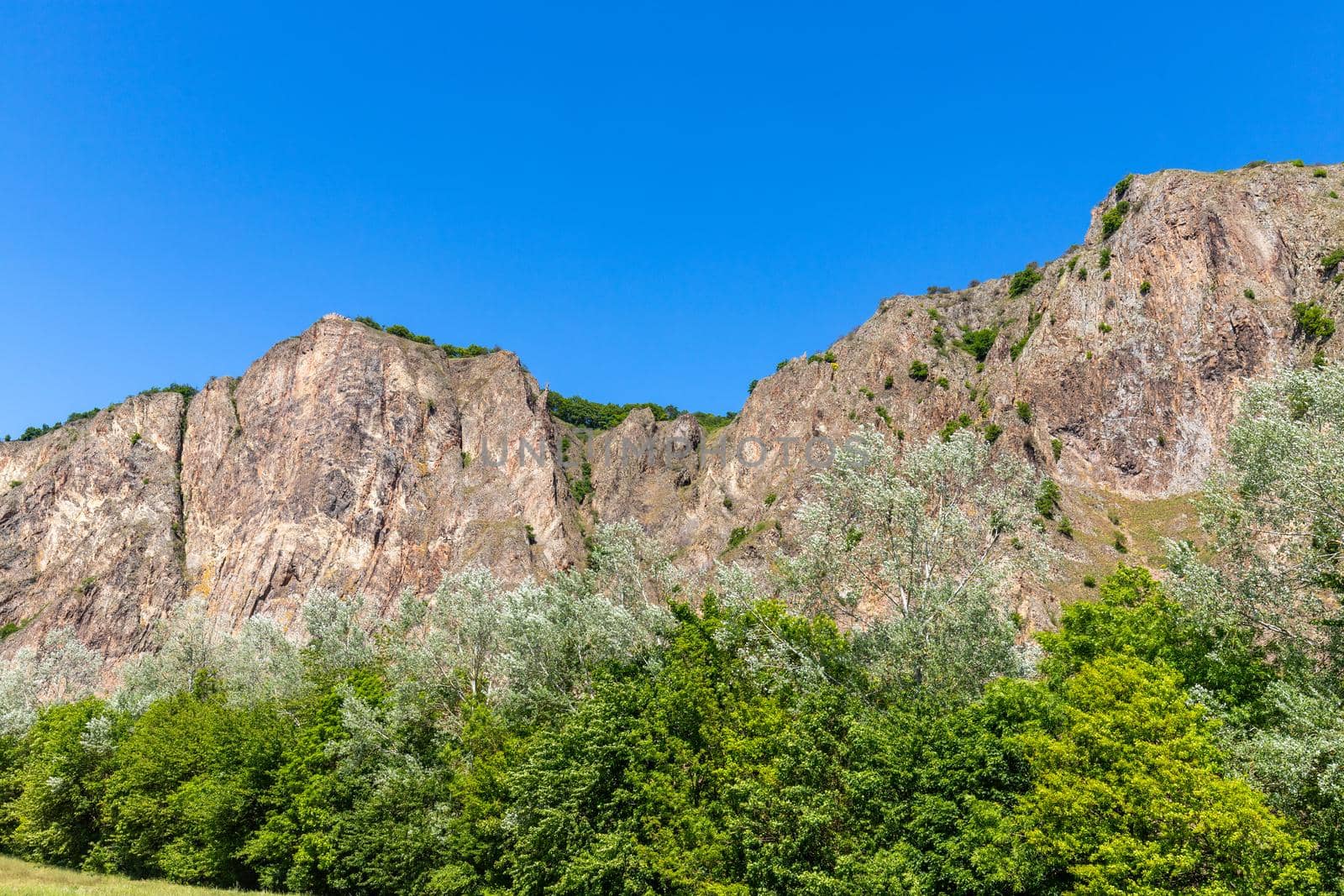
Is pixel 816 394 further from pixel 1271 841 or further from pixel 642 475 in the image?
pixel 1271 841

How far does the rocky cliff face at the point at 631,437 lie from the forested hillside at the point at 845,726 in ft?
162

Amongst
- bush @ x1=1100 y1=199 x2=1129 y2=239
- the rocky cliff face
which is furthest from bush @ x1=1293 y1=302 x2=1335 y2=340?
bush @ x1=1100 y1=199 x2=1129 y2=239

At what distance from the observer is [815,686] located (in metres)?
29.2

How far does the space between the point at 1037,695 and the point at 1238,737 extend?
5.97 m

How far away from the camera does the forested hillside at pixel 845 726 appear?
2188 centimetres

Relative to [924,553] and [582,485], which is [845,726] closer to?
[924,553]

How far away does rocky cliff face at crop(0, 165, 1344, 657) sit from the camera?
84062 mm

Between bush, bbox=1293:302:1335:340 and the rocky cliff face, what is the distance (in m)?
1.45

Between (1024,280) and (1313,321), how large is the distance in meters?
51.9

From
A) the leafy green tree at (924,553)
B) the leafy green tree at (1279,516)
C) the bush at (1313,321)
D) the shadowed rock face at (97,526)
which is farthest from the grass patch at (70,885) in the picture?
the bush at (1313,321)

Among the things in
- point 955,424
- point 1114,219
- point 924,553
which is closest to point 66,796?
point 924,553

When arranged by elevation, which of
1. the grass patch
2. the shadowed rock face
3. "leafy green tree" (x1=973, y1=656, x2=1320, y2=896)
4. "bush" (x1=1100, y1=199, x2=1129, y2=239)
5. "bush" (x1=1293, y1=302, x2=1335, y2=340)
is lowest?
the grass patch

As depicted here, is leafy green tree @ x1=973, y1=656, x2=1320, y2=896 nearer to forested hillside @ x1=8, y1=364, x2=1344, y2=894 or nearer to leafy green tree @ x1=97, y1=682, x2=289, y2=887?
forested hillside @ x1=8, y1=364, x2=1344, y2=894

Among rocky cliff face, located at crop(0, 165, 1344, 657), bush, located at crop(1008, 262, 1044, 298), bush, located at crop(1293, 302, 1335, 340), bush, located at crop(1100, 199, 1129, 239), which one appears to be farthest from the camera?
bush, located at crop(1008, 262, 1044, 298)
